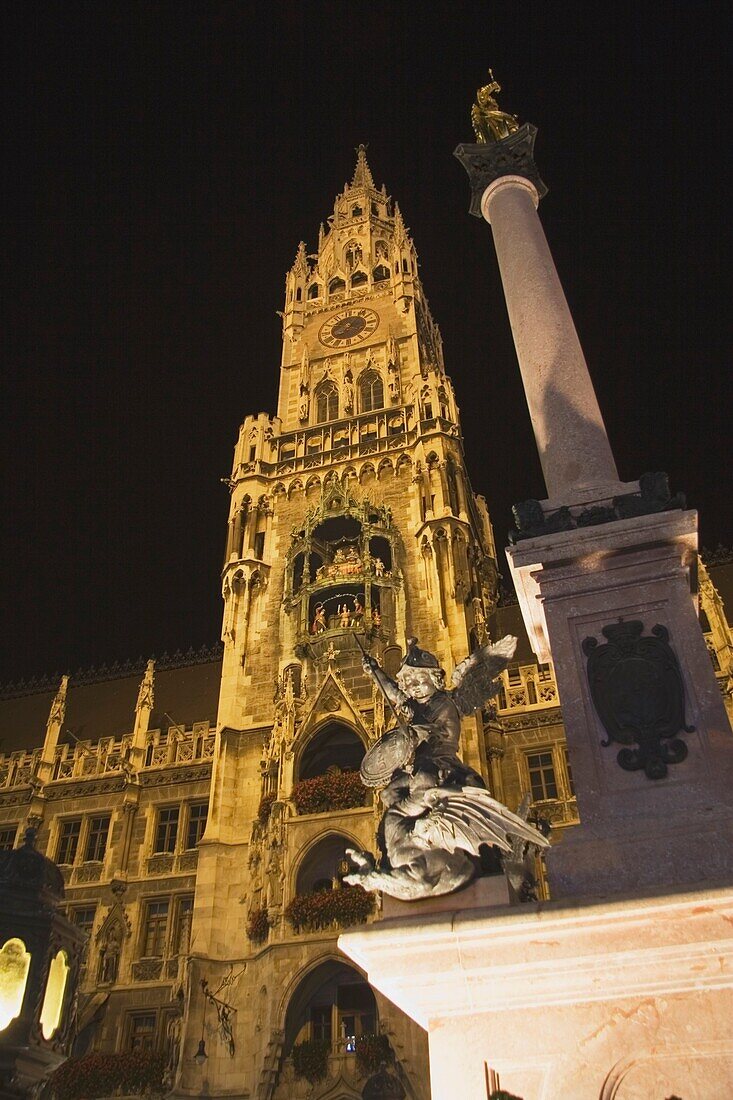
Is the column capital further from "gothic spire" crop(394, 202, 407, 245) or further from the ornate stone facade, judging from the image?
"gothic spire" crop(394, 202, 407, 245)

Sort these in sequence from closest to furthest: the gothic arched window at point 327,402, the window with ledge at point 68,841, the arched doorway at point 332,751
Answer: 1. the arched doorway at point 332,751
2. the window with ledge at point 68,841
3. the gothic arched window at point 327,402

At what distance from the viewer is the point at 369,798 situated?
21562 mm

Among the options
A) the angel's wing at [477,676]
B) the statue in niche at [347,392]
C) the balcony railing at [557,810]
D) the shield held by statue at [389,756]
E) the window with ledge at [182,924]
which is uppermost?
the statue in niche at [347,392]

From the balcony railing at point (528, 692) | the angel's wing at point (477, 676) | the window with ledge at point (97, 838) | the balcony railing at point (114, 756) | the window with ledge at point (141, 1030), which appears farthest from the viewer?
the balcony railing at point (114, 756)

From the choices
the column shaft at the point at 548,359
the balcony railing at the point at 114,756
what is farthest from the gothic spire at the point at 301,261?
the column shaft at the point at 548,359

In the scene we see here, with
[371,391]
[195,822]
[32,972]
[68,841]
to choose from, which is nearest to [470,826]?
[32,972]

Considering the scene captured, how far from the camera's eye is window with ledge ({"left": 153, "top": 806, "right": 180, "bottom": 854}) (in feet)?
82.4

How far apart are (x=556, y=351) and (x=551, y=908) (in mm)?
5484

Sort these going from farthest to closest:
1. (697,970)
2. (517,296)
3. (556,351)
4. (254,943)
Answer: (254,943), (517,296), (556,351), (697,970)

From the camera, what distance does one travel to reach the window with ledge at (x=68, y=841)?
25.6 metres

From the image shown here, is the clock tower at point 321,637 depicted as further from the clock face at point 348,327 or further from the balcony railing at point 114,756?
the balcony railing at point 114,756

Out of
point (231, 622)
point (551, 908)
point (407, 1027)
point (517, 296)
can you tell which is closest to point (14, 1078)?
point (551, 908)

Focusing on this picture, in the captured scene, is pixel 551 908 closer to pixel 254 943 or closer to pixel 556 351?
pixel 556 351

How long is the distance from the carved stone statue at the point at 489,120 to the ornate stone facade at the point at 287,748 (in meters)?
14.3
